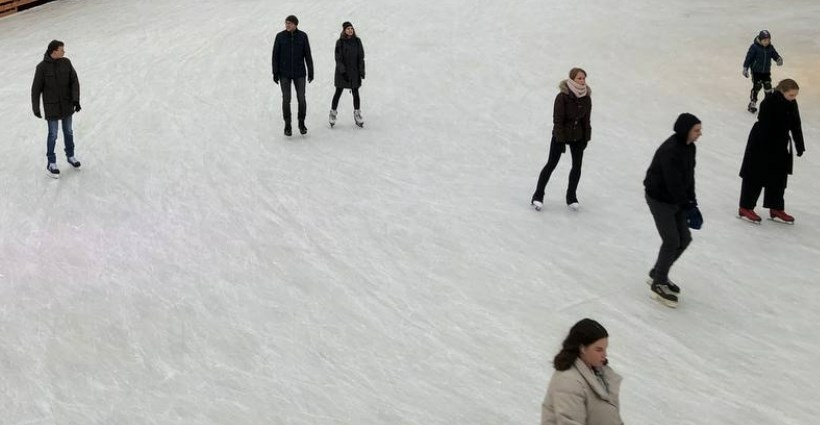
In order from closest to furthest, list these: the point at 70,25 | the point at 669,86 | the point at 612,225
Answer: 1. the point at 612,225
2. the point at 669,86
3. the point at 70,25

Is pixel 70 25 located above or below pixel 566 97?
below

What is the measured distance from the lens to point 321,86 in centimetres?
1514

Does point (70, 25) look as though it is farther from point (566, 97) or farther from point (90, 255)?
point (566, 97)

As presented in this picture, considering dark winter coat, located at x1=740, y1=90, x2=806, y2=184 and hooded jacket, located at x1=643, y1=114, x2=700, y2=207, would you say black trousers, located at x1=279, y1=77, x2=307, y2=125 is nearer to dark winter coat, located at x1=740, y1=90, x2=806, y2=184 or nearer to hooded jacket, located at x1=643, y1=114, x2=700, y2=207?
dark winter coat, located at x1=740, y1=90, x2=806, y2=184

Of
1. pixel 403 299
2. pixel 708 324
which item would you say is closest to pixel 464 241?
pixel 403 299

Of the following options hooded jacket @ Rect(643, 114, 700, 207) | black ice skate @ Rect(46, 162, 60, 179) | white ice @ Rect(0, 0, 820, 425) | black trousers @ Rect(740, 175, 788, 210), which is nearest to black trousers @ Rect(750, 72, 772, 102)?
white ice @ Rect(0, 0, 820, 425)

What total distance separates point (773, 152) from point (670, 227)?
249 centimetres

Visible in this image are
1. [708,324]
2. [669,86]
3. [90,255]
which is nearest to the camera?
[708,324]

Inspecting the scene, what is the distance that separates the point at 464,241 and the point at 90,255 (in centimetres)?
320

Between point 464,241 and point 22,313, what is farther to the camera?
point 464,241

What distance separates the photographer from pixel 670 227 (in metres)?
7.50

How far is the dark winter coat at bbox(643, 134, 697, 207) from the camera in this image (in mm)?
7277

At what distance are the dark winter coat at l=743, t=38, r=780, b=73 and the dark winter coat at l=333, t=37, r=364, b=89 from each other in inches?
202

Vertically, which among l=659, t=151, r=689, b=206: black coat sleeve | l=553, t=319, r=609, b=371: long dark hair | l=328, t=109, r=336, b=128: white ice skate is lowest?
l=328, t=109, r=336, b=128: white ice skate
